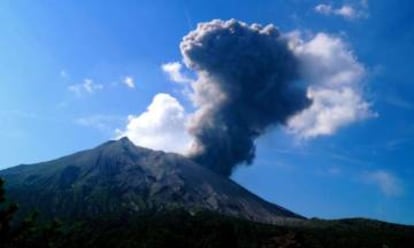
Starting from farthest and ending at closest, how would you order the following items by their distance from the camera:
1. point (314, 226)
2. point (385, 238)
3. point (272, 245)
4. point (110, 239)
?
1. point (314, 226)
2. point (385, 238)
3. point (110, 239)
4. point (272, 245)

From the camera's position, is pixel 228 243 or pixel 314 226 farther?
pixel 314 226

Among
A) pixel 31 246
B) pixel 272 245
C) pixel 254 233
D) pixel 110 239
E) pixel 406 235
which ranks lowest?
pixel 31 246

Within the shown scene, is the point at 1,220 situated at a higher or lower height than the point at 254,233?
lower

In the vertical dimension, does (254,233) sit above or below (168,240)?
above

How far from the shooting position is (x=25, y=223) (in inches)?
481

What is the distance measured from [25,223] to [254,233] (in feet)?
509

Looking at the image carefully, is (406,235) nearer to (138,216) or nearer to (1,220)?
(138,216)

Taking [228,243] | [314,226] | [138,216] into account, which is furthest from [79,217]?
[314,226]

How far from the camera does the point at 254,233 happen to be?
162750 mm

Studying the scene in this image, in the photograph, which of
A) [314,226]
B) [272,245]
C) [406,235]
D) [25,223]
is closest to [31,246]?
[25,223]

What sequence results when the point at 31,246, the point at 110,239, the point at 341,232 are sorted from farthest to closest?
the point at 341,232, the point at 110,239, the point at 31,246

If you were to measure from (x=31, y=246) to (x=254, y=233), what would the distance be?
15548 centimetres

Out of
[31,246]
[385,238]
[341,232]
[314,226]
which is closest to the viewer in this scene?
[31,246]

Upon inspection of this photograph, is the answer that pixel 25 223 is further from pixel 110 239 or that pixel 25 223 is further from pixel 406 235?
pixel 406 235
